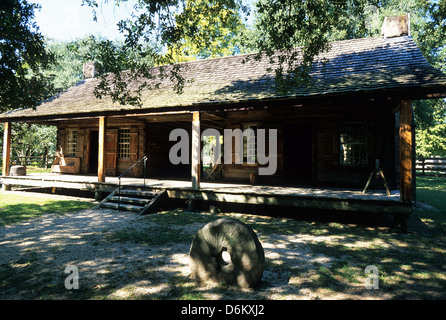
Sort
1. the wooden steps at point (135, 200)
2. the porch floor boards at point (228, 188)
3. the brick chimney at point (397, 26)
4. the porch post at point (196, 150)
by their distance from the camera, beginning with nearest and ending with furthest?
the porch floor boards at point (228, 188) < the wooden steps at point (135, 200) < the porch post at point (196, 150) < the brick chimney at point (397, 26)

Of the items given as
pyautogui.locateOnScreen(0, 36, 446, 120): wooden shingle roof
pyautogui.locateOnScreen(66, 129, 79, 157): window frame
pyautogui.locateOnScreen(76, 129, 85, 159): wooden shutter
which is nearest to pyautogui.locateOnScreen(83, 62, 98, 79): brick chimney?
pyautogui.locateOnScreen(0, 36, 446, 120): wooden shingle roof

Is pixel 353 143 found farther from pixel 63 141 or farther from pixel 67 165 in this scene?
pixel 63 141

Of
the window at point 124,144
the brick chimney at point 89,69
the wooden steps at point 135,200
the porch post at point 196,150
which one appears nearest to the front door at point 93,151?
the window at point 124,144

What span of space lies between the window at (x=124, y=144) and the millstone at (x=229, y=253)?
10871mm

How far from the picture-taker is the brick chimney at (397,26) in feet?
33.2

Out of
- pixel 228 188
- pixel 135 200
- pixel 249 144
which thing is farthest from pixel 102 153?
pixel 249 144

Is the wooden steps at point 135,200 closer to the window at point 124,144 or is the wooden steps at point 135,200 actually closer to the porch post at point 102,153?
the porch post at point 102,153

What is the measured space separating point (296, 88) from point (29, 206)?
395 inches

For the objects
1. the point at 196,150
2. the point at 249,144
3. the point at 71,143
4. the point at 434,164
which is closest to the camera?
the point at 196,150

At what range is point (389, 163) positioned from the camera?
894 centimetres

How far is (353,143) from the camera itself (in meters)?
9.34
